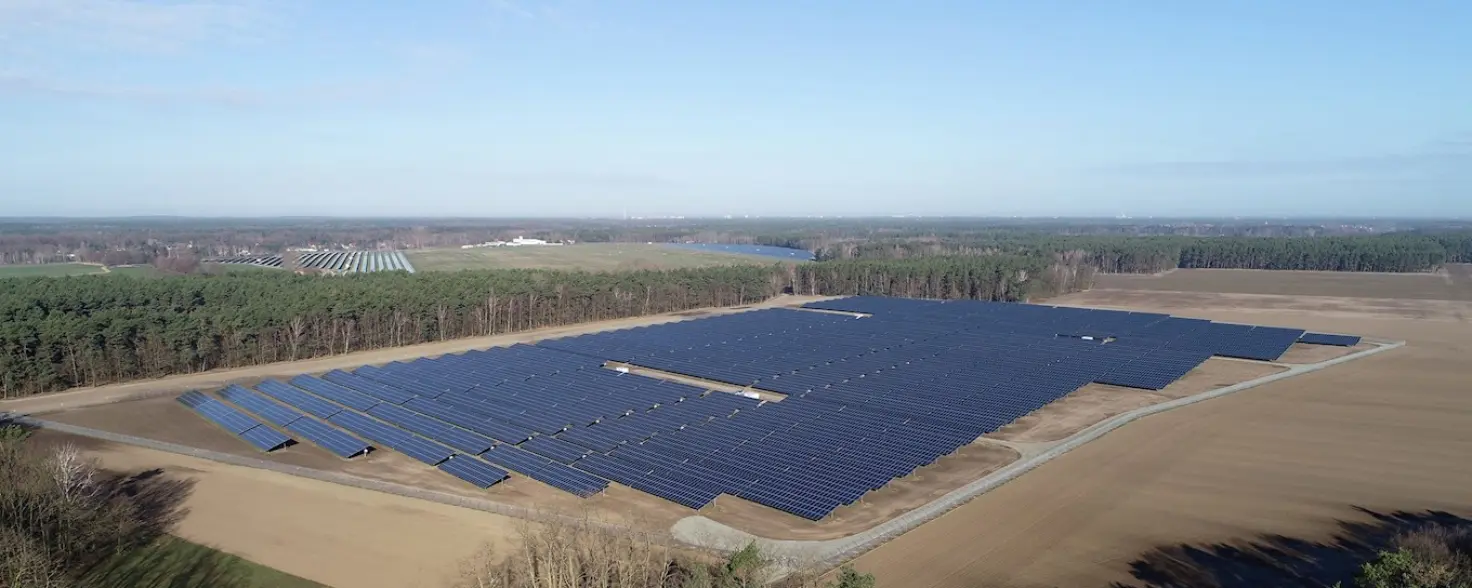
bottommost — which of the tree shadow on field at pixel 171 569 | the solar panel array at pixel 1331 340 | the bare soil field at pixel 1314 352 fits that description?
the tree shadow on field at pixel 171 569

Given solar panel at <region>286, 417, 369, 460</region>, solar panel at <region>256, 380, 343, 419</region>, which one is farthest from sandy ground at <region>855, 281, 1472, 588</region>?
solar panel at <region>256, 380, 343, 419</region>

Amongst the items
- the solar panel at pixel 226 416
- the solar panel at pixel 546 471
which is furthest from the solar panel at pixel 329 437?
the solar panel at pixel 546 471

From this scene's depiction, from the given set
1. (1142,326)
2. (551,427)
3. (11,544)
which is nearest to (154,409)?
(551,427)

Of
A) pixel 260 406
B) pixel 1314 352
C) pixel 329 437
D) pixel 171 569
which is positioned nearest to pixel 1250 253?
pixel 1314 352

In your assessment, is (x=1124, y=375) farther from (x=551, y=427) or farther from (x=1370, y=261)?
(x=1370, y=261)

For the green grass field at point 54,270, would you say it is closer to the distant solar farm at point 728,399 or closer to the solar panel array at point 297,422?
the solar panel array at point 297,422

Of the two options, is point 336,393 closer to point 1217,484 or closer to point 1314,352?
point 1217,484

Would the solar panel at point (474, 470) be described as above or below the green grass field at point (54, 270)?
below
